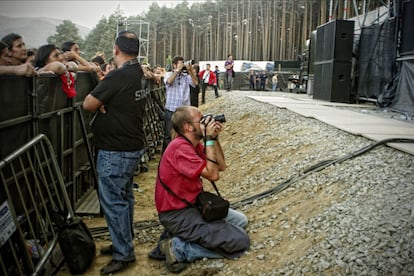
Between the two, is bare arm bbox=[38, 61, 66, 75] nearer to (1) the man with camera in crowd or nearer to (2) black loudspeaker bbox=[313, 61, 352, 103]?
(1) the man with camera in crowd

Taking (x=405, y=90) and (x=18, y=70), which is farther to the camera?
(x=405, y=90)

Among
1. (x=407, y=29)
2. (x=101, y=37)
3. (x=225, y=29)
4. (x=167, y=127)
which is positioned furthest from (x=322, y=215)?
(x=225, y=29)

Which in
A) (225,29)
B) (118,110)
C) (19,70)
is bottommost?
(118,110)

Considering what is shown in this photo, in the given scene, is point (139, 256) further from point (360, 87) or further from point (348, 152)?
point (360, 87)

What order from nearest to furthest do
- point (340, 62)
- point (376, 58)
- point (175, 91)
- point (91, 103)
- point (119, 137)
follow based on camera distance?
point (91, 103) < point (119, 137) < point (175, 91) < point (376, 58) < point (340, 62)

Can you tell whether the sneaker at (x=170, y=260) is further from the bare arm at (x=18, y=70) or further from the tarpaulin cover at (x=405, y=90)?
the tarpaulin cover at (x=405, y=90)

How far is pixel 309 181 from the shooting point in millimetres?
4781

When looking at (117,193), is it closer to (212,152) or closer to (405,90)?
(212,152)

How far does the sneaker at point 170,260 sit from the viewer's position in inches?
144

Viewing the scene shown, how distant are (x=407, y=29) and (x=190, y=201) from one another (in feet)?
31.0

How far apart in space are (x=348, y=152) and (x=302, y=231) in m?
2.08

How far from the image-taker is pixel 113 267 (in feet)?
12.2

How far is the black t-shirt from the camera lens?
357 cm

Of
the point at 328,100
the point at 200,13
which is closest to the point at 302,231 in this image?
the point at 328,100
